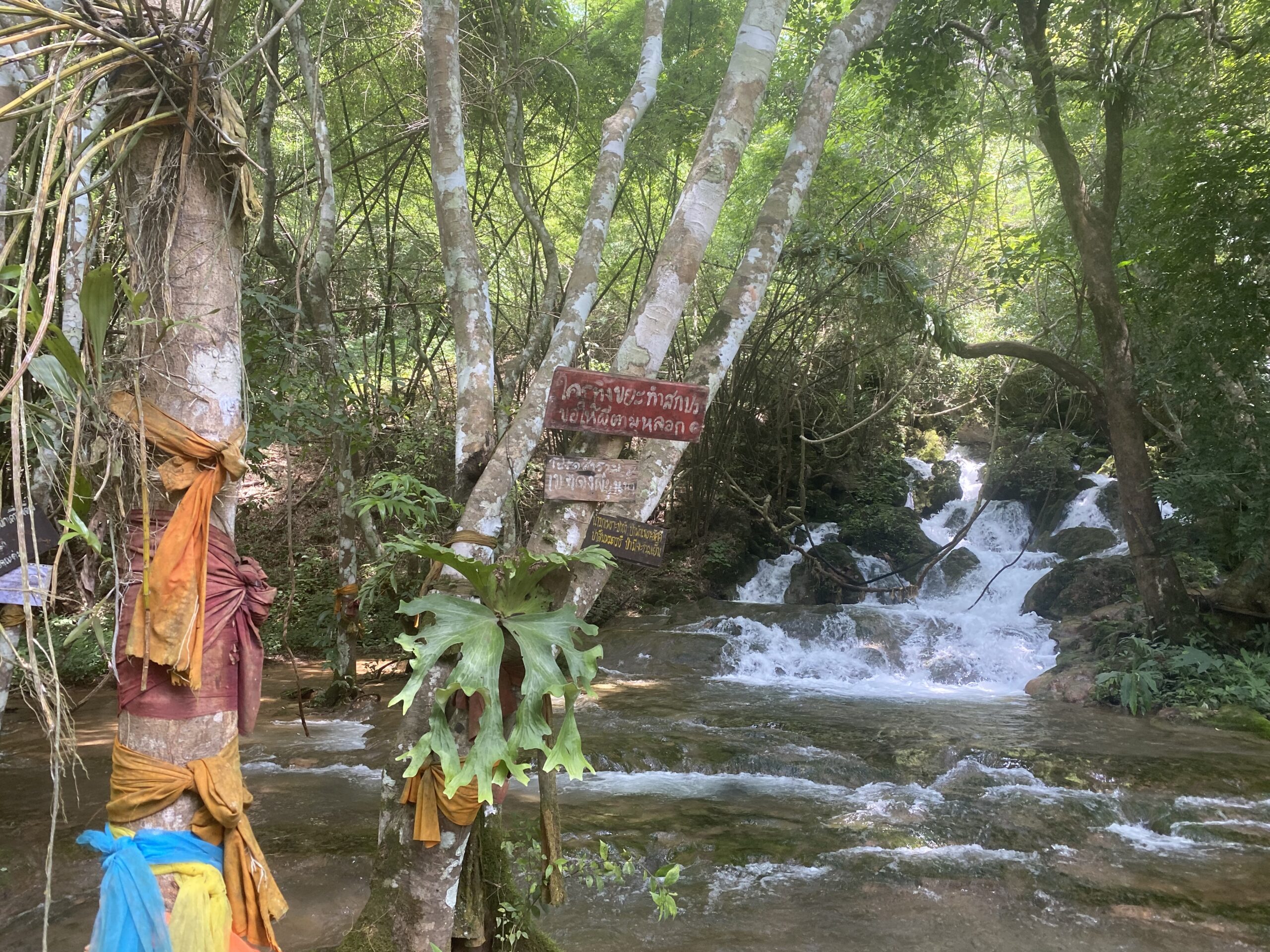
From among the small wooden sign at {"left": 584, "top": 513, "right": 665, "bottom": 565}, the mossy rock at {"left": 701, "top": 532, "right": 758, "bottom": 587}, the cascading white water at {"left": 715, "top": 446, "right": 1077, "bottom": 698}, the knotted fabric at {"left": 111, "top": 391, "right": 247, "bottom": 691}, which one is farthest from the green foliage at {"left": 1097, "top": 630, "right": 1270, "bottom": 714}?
the knotted fabric at {"left": 111, "top": 391, "right": 247, "bottom": 691}

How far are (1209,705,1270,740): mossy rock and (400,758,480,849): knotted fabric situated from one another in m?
7.02

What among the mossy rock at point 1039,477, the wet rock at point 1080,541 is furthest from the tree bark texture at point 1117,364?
the mossy rock at point 1039,477

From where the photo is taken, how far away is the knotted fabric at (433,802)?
2.13 meters

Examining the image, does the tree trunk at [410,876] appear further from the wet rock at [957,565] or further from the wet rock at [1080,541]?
the wet rock at [1080,541]

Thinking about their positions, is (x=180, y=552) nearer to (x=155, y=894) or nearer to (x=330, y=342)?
(x=155, y=894)

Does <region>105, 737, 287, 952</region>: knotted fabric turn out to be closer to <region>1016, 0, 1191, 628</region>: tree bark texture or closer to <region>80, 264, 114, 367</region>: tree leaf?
<region>80, 264, 114, 367</region>: tree leaf

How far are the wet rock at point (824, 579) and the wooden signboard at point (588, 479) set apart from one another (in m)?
9.20

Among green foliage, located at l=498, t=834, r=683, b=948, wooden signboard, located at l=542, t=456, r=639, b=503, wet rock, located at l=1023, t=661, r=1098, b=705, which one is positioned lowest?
wet rock, located at l=1023, t=661, r=1098, b=705

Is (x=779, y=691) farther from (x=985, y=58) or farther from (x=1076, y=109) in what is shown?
(x=1076, y=109)

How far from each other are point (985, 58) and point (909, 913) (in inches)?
296

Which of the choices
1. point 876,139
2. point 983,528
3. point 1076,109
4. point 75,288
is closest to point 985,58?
point 876,139

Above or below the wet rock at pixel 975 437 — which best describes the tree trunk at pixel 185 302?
below

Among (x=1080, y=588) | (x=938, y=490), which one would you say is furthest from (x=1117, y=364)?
(x=938, y=490)

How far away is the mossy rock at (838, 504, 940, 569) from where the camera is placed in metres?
12.1
